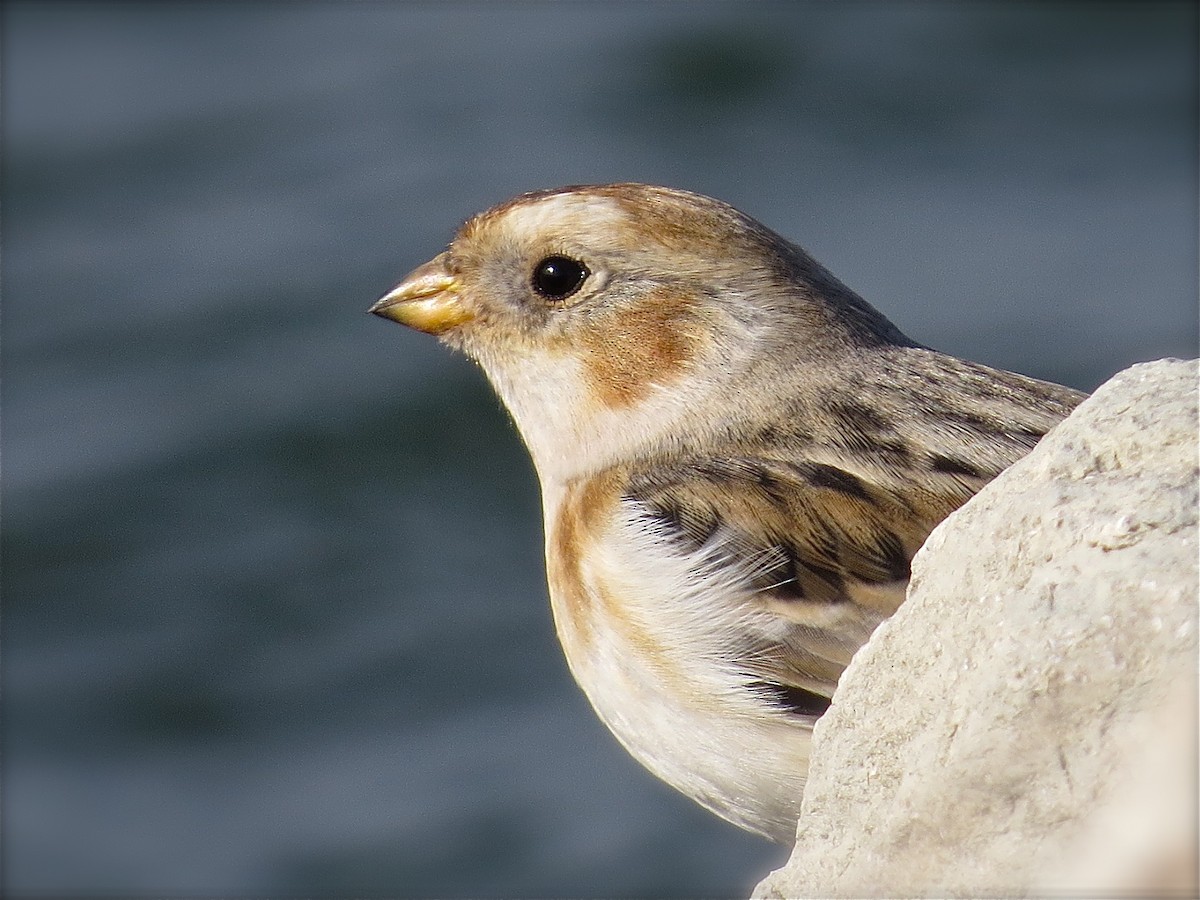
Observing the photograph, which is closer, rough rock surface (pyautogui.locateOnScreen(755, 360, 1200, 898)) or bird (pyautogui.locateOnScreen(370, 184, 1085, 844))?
rough rock surface (pyautogui.locateOnScreen(755, 360, 1200, 898))

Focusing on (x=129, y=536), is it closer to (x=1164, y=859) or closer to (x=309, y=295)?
(x=309, y=295)

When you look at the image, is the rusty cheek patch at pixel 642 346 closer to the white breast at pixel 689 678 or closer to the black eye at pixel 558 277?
the black eye at pixel 558 277

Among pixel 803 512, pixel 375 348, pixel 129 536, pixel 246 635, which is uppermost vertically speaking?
pixel 375 348

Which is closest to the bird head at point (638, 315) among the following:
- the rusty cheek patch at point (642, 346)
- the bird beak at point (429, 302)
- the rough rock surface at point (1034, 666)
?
the rusty cheek patch at point (642, 346)

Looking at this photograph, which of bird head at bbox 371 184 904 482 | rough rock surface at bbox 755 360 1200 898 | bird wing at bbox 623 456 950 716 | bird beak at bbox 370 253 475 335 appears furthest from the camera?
bird beak at bbox 370 253 475 335

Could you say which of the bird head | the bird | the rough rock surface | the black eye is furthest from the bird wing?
the rough rock surface

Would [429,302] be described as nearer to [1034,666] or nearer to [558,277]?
[558,277]

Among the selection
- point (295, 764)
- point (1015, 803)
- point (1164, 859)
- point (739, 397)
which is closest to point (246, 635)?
point (295, 764)

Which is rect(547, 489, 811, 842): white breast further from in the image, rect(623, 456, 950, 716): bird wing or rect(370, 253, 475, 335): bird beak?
rect(370, 253, 475, 335): bird beak
